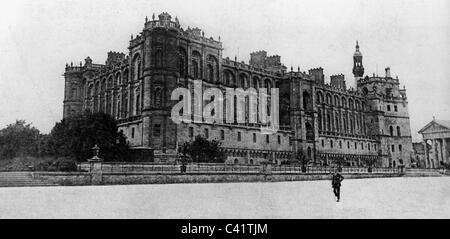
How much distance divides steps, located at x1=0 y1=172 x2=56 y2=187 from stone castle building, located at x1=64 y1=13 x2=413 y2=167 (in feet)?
58.1

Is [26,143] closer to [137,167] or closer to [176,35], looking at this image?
[176,35]

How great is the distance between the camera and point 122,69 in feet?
197

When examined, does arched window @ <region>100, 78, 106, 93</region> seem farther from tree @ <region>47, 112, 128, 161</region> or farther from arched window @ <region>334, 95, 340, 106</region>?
arched window @ <region>334, 95, 340, 106</region>

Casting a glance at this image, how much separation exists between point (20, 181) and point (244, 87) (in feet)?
131

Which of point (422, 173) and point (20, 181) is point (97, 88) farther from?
point (422, 173)

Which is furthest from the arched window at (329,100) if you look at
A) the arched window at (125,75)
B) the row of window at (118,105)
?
the row of window at (118,105)

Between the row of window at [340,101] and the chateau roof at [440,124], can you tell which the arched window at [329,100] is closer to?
the row of window at [340,101]

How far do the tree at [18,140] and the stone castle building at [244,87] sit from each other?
6.22 m

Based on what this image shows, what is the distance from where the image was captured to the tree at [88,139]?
4056 centimetres

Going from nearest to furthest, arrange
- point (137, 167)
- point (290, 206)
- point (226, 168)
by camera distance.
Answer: point (290, 206), point (137, 167), point (226, 168)

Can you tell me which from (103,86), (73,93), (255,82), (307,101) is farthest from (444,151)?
(73,93)

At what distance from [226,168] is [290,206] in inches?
884
